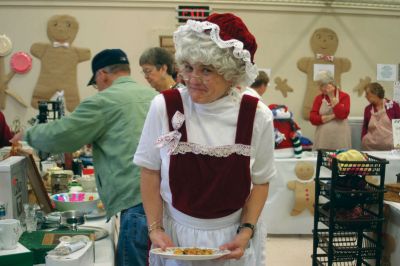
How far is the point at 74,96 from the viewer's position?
5.84m

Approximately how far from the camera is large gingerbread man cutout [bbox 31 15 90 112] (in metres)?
5.75

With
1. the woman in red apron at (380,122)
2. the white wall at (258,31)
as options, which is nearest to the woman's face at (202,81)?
the woman in red apron at (380,122)

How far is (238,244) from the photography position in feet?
4.65

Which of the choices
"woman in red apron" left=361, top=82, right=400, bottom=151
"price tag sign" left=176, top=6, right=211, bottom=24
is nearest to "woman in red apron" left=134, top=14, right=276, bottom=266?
"woman in red apron" left=361, top=82, right=400, bottom=151

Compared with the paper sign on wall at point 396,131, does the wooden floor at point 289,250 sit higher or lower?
lower

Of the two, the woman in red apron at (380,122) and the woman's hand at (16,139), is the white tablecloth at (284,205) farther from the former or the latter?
the woman's hand at (16,139)

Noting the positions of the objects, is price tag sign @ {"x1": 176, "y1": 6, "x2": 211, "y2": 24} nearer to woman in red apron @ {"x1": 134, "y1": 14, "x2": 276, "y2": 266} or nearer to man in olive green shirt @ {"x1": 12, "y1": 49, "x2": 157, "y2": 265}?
man in olive green shirt @ {"x1": 12, "y1": 49, "x2": 157, "y2": 265}

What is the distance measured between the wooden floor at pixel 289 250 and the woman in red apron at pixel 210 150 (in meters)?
2.43

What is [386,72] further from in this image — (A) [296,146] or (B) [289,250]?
(B) [289,250]

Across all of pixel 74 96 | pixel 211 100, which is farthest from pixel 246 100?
pixel 74 96

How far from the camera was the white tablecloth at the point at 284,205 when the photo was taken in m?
4.25

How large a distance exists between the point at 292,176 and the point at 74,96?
2.97 meters

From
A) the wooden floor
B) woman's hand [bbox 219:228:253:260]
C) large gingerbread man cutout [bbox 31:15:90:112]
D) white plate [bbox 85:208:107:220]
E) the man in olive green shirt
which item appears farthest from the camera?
large gingerbread man cutout [bbox 31:15:90:112]

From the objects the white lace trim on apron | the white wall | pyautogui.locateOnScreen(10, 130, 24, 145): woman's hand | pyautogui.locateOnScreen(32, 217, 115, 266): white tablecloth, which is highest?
the white wall
